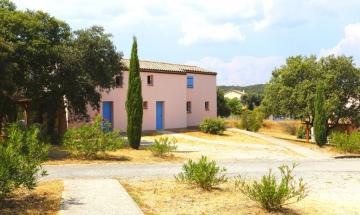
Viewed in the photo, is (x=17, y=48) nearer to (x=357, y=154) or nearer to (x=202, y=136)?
(x=202, y=136)

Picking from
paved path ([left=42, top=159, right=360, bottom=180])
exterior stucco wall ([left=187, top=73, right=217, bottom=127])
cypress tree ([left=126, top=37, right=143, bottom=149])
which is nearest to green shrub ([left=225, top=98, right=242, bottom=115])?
exterior stucco wall ([left=187, top=73, right=217, bottom=127])

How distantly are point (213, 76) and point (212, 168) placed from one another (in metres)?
28.1

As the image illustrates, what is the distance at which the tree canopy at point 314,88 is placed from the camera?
31375mm

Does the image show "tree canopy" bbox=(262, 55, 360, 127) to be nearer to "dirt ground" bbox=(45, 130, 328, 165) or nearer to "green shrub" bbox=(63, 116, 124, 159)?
"dirt ground" bbox=(45, 130, 328, 165)

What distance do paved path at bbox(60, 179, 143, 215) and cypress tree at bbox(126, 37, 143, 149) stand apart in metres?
10.5

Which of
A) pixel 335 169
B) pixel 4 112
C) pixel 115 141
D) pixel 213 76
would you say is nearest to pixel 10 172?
pixel 115 141

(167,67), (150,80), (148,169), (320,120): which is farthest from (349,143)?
(167,67)

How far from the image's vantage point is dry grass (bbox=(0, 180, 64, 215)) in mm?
8414

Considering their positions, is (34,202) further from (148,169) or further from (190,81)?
(190,81)

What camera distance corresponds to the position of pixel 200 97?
3762cm

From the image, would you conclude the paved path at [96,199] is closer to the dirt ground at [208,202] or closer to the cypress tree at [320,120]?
the dirt ground at [208,202]

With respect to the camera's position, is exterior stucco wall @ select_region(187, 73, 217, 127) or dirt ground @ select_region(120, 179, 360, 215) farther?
exterior stucco wall @ select_region(187, 73, 217, 127)

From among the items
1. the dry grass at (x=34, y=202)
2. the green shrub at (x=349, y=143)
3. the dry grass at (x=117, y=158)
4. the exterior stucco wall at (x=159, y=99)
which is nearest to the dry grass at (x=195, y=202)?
the dry grass at (x=34, y=202)

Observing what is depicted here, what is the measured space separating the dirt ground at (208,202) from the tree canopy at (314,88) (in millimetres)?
20551
